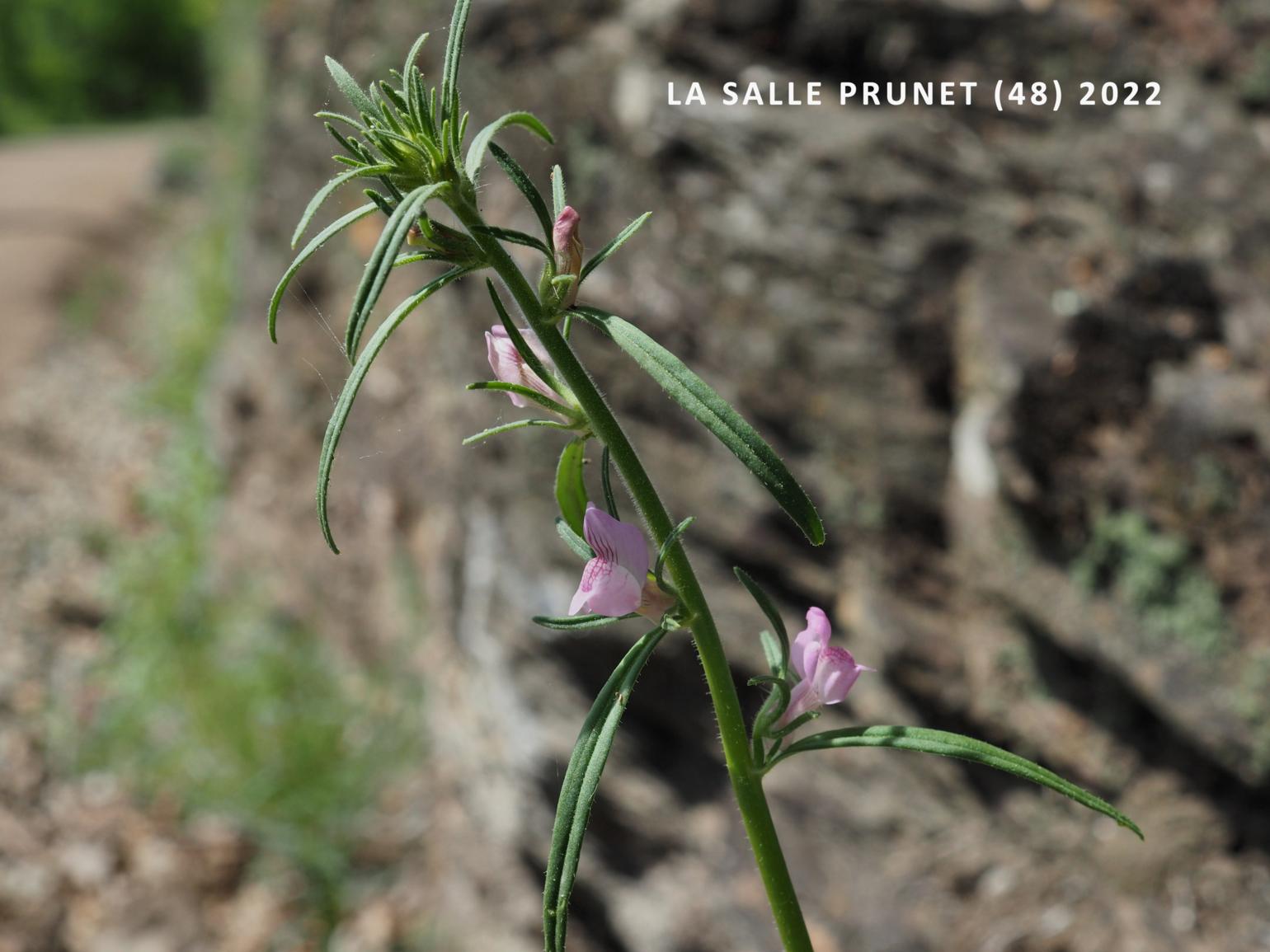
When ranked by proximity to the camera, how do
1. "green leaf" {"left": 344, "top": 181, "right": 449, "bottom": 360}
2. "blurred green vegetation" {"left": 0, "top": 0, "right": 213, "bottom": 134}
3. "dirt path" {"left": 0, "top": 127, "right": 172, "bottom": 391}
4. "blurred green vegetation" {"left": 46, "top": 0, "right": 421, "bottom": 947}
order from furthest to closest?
"blurred green vegetation" {"left": 0, "top": 0, "right": 213, "bottom": 134}, "dirt path" {"left": 0, "top": 127, "right": 172, "bottom": 391}, "blurred green vegetation" {"left": 46, "top": 0, "right": 421, "bottom": 947}, "green leaf" {"left": 344, "top": 181, "right": 449, "bottom": 360}

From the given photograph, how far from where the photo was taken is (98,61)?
1242 cm

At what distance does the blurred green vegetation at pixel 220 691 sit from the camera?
11.8ft

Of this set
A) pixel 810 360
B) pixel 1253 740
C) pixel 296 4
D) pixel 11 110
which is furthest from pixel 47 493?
pixel 11 110

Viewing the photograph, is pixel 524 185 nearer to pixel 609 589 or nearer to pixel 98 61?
pixel 609 589

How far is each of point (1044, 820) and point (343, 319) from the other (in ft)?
9.29

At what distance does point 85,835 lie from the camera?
376 cm

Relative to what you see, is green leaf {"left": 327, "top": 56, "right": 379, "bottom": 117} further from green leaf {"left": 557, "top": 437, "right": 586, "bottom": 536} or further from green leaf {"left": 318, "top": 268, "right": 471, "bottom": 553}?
green leaf {"left": 557, "top": 437, "right": 586, "bottom": 536}

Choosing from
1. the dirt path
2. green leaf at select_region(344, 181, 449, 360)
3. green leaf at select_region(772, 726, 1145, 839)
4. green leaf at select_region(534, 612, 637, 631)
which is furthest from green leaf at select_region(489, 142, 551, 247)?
the dirt path

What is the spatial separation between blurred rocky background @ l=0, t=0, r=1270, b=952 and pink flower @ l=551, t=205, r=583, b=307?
6.12ft

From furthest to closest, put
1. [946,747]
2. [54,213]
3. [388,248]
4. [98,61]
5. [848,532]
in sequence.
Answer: [98,61], [54,213], [848,532], [946,747], [388,248]

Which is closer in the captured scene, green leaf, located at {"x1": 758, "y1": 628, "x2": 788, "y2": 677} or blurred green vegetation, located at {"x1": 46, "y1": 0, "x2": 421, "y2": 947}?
green leaf, located at {"x1": 758, "y1": 628, "x2": 788, "y2": 677}

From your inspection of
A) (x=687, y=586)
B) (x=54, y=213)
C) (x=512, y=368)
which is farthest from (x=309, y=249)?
(x=54, y=213)

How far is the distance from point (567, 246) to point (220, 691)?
146 inches

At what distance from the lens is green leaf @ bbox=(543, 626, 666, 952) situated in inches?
25.7
